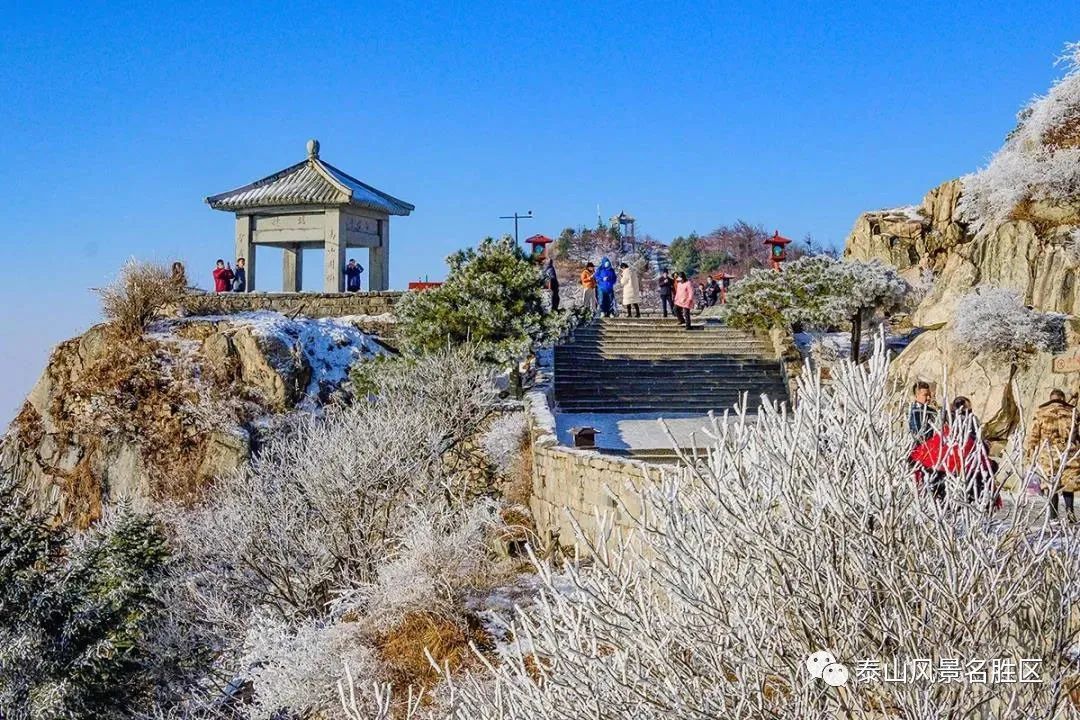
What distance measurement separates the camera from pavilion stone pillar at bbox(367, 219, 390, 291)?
22.5 metres

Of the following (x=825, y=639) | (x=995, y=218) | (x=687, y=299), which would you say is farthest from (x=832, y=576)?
(x=687, y=299)

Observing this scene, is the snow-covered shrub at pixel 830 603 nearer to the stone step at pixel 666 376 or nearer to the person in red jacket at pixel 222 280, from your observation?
the stone step at pixel 666 376

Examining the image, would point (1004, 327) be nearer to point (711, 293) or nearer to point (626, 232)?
point (711, 293)

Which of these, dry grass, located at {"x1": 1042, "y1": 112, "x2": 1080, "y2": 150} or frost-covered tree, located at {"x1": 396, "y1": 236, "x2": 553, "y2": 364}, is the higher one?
dry grass, located at {"x1": 1042, "y1": 112, "x2": 1080, "y2": 150}

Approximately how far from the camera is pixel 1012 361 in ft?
42.9

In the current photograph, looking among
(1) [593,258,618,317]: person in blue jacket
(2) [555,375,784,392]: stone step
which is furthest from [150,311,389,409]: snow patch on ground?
(1) [593,258,618,317]: person in blue jacket

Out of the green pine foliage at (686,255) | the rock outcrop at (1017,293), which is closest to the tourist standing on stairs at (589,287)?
the rock outcrop at (1017,293)

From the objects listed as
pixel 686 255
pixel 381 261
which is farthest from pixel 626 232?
pixel 381 261

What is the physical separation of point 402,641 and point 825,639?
6.11 meters

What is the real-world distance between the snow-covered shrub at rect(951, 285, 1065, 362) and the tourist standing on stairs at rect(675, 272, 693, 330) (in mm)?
5976

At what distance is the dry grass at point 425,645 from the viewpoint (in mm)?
8539

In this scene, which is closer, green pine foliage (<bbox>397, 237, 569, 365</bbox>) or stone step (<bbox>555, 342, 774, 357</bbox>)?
green pine foliage (<bbox>397, 237, 569, 365</bbox>)

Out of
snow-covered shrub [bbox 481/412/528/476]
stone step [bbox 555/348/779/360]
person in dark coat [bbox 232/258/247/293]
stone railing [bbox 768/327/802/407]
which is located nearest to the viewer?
snow-covered shrub [bbox 481/412/528/476]

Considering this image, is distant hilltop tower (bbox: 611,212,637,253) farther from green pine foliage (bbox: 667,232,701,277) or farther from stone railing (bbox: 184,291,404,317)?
stone railing (bbox: 184,291,404,317)
